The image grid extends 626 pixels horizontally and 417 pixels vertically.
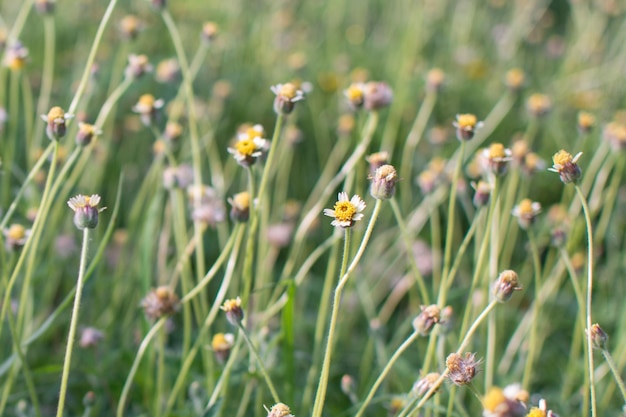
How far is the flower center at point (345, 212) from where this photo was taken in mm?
894

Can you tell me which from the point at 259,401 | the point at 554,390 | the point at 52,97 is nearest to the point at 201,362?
the point at 259,401

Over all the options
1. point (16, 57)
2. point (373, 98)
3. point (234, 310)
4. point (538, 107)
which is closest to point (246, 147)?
point (234, 310)

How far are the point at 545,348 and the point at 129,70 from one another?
104 cm

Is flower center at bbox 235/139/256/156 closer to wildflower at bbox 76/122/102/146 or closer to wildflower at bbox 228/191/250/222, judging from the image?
wildflower at bbox 228/191/250/222

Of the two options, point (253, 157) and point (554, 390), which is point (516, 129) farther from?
point (253, 157)

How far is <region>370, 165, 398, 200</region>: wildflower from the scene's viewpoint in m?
0.92

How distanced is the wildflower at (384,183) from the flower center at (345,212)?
41mm

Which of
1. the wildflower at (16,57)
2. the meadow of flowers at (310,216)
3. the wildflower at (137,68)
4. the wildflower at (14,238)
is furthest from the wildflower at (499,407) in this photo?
the wildflower at (16,57)

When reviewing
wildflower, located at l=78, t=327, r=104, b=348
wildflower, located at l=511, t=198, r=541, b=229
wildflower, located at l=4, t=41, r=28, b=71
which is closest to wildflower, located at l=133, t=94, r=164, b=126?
wildflower, located at l=4, t=41, r=28, b=71

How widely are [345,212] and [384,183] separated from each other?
2.6 inches

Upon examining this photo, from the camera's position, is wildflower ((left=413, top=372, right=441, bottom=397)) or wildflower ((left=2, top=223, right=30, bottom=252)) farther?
wildflower ((left=2, top=223, right=30, bottom=252))

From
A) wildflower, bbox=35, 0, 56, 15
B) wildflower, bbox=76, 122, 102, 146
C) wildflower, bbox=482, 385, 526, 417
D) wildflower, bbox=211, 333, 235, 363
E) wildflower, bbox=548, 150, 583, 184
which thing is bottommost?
wildflower, bbox=211, 333, 235, 363

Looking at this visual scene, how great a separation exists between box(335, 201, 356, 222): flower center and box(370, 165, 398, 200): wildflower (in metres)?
0.04

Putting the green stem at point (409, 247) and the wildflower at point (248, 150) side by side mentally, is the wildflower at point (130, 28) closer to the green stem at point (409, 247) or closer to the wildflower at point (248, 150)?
the wildflower at point (248, 150)
